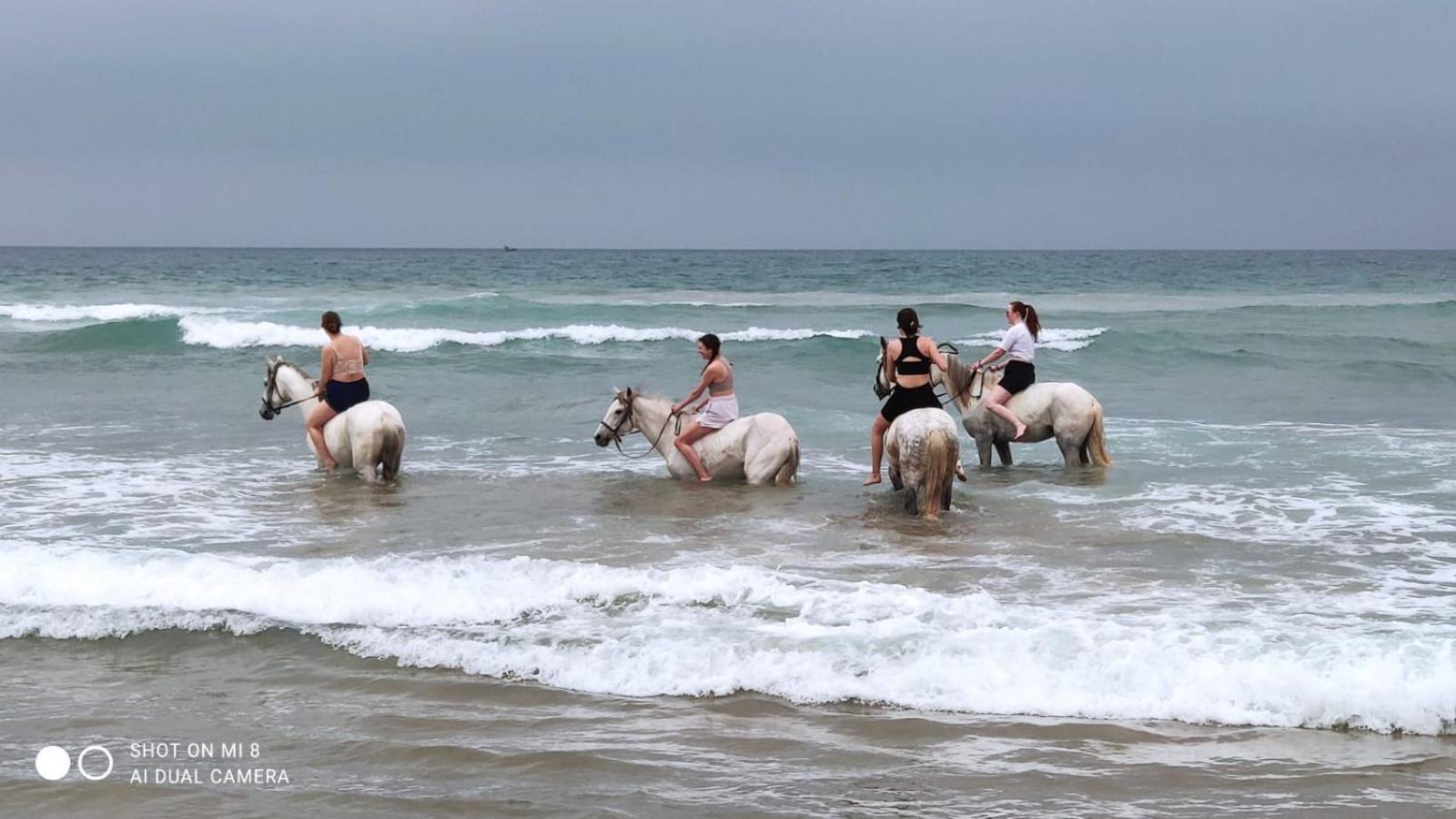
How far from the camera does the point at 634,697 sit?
22.0 ft

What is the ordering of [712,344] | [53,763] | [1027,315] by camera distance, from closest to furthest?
[53,763]
[712,344]
[1027,315]

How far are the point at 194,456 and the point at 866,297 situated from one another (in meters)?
39.1

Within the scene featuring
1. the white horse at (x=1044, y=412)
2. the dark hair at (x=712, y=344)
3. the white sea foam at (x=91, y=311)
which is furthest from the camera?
the white sea foam at (x=91, y=311)

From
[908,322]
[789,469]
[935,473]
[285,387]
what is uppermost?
[908,322]

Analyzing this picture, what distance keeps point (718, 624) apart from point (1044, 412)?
637cm

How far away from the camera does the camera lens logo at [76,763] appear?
5562 millimetres

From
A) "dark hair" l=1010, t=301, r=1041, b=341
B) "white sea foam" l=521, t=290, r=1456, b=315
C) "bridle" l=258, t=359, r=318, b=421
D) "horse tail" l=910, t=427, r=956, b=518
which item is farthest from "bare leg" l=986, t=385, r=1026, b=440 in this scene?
"white sea foam" l=521, t=290, r=1456, b=315

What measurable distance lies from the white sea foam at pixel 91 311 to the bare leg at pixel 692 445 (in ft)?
91.4

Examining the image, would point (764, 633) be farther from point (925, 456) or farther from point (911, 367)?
point (911, 367)

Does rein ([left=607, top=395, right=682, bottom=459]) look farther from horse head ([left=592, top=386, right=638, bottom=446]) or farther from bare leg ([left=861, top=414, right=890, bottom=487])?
bare leg ([left=861, top=414, right=890, bottom=487])

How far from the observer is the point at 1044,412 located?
1301cm

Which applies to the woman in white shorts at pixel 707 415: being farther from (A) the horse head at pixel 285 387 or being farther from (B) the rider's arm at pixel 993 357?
(A) the horse head at pixel 285 387

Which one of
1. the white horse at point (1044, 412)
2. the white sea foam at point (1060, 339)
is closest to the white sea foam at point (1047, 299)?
the white sea foam at point (1060, 339)

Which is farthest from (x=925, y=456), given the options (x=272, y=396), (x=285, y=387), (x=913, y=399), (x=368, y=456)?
(x=272, y=396)
